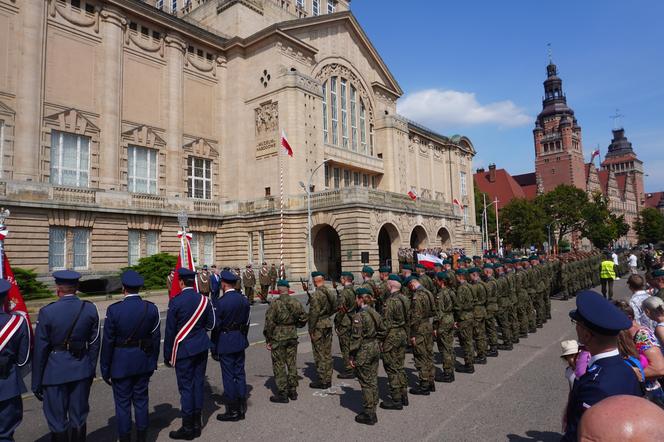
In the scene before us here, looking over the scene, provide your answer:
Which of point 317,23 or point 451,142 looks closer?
point 317,23

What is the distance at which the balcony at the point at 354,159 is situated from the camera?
35.4m

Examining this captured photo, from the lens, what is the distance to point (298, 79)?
104 ft

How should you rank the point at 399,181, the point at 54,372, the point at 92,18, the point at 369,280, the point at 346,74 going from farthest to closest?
the point at 399,181
the point at 346,74
the point at 92,18
the point at 369,280
the point at 54,372

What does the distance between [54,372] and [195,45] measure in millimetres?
31856

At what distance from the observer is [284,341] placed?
23.4 ft

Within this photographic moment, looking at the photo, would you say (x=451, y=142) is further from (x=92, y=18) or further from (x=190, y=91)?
(x=92, y=18)

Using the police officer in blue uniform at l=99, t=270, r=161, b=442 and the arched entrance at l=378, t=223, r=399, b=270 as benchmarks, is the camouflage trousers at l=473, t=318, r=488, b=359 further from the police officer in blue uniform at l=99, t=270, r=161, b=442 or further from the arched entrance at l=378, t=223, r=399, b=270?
the arched entrance at l=378, t=223, r=399, b=270

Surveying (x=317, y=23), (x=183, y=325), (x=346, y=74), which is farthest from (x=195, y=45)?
(x=183, y=325)

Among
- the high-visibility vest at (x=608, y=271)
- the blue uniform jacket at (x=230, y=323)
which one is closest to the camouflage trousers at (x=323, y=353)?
the blue uniform jacket at (x=230, y=323)

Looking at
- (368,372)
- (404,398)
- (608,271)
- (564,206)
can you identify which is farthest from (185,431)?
(564,206)

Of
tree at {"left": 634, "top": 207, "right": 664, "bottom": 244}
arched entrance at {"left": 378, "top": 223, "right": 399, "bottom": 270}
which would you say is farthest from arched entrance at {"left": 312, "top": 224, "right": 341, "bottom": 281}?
tree at {"left": 634, "top": 207, "right": 664, "bottom": 244}

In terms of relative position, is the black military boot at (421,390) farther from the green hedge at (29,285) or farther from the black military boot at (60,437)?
the green hedge at (29,285)

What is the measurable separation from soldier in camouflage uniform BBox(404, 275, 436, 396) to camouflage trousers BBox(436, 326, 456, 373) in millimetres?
415

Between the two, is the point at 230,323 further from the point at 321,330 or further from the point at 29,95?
the point at 29,95
